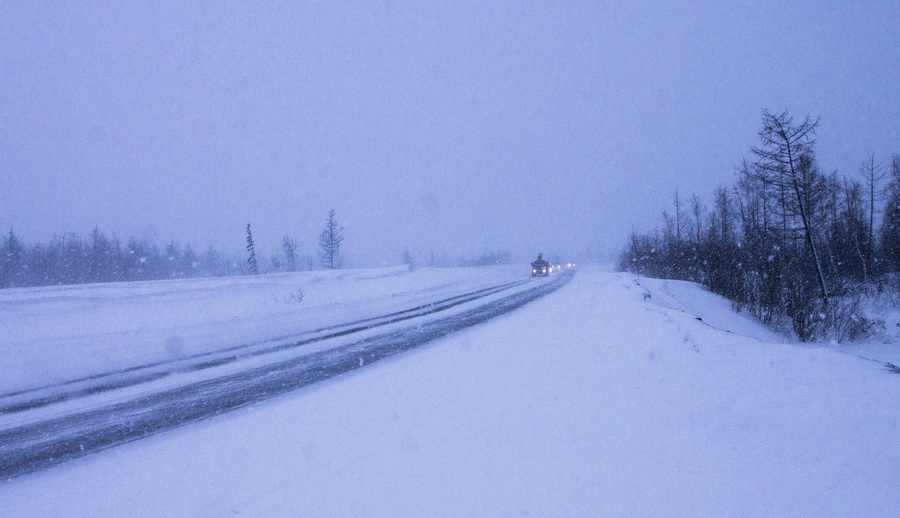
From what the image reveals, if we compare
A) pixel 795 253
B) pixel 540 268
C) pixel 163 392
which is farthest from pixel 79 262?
pixel 795 253

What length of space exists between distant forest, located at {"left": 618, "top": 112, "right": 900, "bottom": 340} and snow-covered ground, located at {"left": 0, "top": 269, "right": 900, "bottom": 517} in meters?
13.2

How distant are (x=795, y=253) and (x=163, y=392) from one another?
29.8m

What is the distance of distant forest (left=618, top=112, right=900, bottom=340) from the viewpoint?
16047 mm

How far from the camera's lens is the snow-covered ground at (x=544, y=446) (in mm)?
2750

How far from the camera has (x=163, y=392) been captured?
20.0 feet

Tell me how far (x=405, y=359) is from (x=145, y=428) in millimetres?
3804

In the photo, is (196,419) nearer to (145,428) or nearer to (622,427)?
(145,428)

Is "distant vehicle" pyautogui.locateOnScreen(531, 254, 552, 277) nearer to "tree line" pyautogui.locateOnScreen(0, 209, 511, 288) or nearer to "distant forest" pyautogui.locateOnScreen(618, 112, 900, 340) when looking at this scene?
"distant forest" pyautogui.locateOnScreen(618, 112, 900, 340)

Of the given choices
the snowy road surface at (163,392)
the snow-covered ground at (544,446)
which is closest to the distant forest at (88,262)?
the snowy road surface at (163,392)

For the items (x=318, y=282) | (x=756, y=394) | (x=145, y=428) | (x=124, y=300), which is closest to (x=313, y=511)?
(x=145, y=428)

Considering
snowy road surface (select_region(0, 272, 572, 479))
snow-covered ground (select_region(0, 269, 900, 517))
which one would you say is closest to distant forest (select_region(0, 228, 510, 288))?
snowy road surface (select_region(0, 272, 572, 479))

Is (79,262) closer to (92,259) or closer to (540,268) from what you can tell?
(92,259)

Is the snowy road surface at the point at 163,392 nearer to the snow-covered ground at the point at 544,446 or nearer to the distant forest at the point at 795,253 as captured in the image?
the snow-covered ground at the point at 544,446

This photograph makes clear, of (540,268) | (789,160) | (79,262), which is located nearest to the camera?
(789,160)
